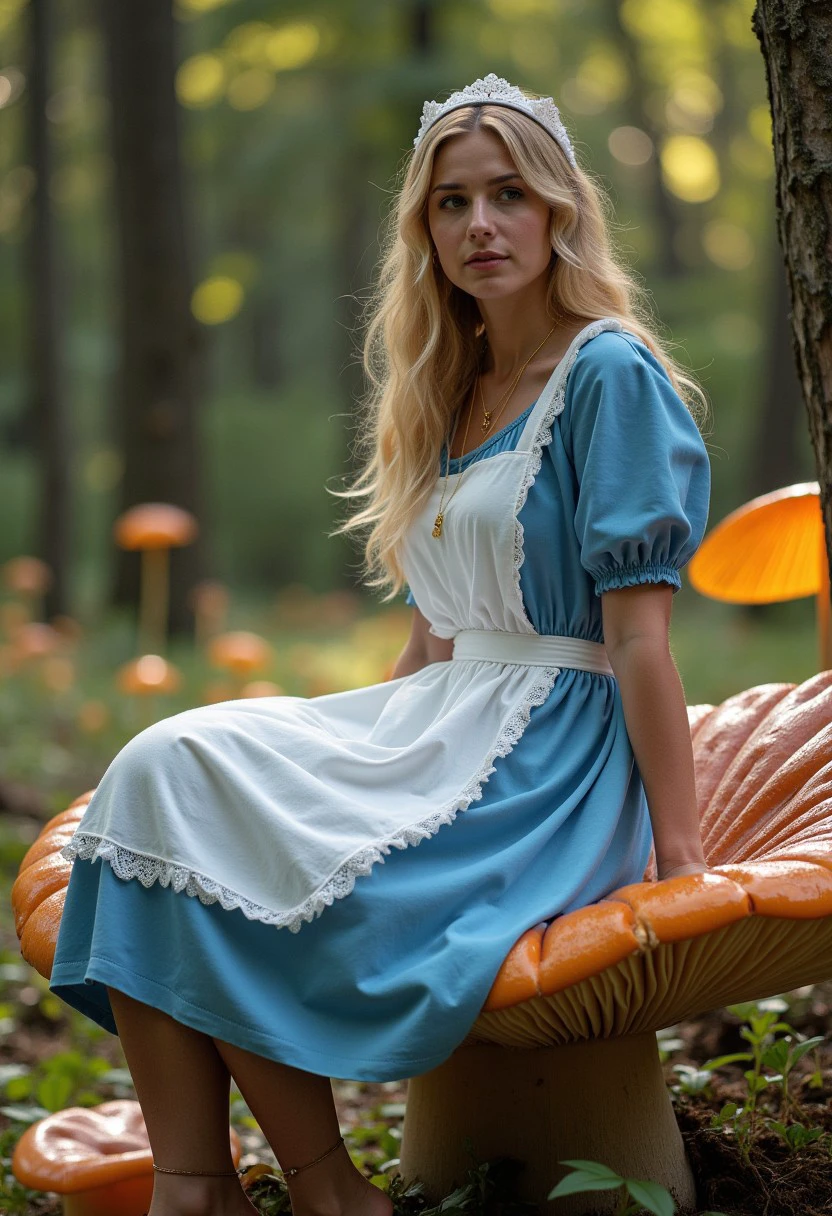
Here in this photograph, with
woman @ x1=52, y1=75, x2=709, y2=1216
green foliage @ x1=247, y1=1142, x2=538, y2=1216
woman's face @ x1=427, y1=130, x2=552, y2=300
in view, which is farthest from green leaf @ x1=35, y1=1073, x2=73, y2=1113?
woman's face @ x1=427, y1=130, x2=552, y2=300

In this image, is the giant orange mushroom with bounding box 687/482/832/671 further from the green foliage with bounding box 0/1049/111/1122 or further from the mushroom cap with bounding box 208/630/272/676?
the mushroom cap with bounding box 208/630/272/676

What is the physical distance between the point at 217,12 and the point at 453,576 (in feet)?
36.6

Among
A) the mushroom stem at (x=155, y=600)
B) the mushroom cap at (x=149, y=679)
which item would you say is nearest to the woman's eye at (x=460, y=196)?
the mushroom cap at (x=149, y=679)

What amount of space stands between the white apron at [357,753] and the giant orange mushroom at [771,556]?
31.7 inches

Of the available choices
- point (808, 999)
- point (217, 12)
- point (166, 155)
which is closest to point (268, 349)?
point (217, 12)

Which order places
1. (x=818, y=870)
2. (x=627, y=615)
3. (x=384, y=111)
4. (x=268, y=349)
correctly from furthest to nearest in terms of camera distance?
(x=268, y=349), (x=384, y=111), (x=627, y=615), (x=818, y=870)

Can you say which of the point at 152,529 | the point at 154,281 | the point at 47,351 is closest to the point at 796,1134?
the point at 152,529

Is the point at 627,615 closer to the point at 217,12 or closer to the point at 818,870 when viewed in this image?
the point at 818,870

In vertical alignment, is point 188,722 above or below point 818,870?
above

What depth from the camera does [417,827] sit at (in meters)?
1.98

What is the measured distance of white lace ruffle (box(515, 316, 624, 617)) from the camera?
7.28 feet

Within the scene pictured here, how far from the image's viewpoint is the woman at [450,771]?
1882 mm

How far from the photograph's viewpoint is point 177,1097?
6.44ft

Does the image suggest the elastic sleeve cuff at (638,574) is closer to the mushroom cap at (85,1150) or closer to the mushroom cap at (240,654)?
the mushroom cap at (85,1150)
